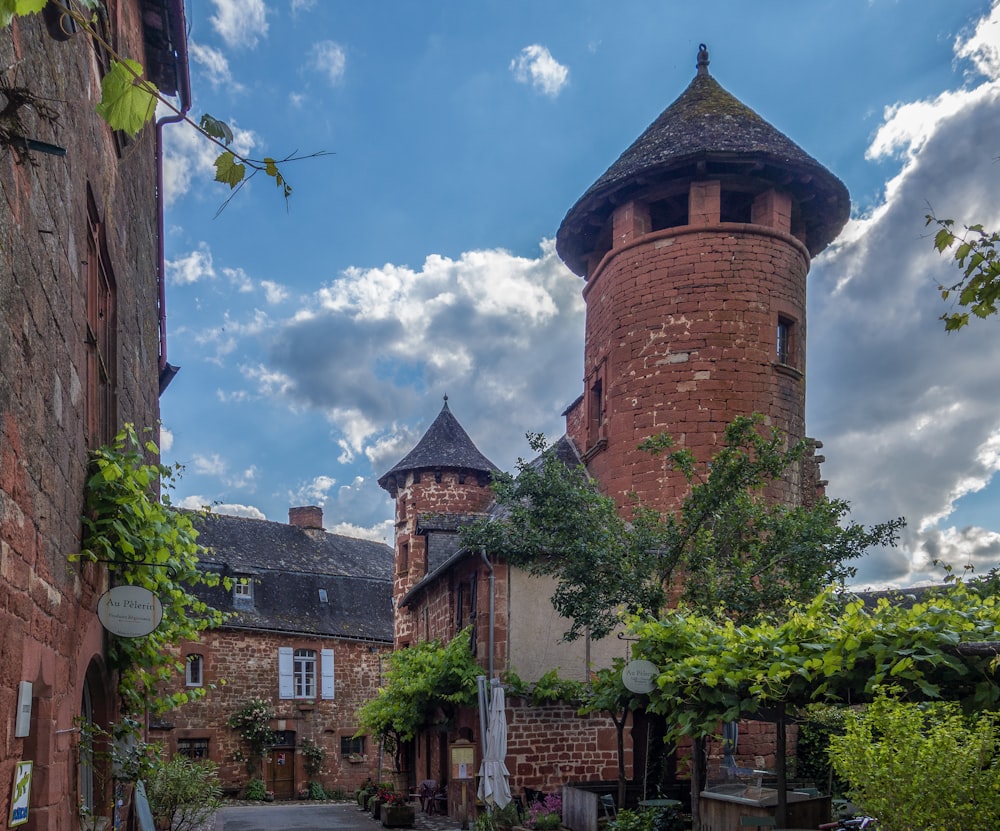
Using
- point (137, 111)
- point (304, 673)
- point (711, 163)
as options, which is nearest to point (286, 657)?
point (304, 673)

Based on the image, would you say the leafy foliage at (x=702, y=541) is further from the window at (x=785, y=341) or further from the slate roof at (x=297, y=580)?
the slate roof at (x=297, y=580)

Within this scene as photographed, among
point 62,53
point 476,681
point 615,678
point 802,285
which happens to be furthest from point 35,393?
point 802,285

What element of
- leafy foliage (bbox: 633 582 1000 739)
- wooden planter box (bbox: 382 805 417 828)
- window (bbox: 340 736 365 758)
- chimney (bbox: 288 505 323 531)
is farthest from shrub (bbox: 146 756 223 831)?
chimney (bbox: 288 505 323 531)

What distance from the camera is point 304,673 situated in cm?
2956

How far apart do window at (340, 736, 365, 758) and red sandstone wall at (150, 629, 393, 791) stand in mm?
150

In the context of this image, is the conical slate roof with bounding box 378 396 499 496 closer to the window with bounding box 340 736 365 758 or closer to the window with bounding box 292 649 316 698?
the window with bounding box 292 649 316 698

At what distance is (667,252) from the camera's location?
712 inches

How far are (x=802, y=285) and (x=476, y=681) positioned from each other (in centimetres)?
927

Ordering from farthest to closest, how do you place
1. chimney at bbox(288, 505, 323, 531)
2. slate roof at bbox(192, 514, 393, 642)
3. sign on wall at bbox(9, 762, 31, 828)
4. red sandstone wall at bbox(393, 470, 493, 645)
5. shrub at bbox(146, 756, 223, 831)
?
chimney at bbox(288, 505, 323, 531) < slate roof at bbox(192, 514, 393, 642) < red sandstone wall at bbox(393, 470, 493, 645) < shrub at bbox(146, 756, 223, 831) < sign on wall at bbox(9, 762, 31, 828)

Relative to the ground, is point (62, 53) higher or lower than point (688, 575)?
higher

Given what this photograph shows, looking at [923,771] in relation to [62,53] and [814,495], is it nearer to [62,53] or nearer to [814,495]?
[62,53]

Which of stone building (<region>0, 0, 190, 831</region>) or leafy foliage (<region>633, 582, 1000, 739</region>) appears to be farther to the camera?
leafy foliage (<region>633, 582, 1000, 739</region>)

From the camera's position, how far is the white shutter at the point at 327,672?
29.6m

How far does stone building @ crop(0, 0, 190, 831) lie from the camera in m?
3.52
